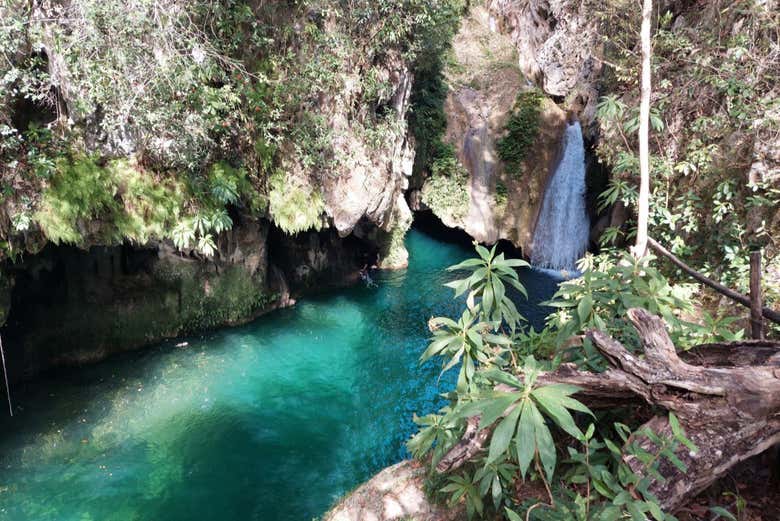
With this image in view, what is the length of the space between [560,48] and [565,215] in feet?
21.4

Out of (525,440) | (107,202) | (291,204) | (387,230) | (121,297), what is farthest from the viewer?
(387,230)

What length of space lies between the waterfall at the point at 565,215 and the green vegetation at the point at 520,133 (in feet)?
4.17

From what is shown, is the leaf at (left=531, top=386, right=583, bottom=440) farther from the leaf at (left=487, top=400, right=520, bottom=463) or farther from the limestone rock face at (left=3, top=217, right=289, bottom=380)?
the limestone rock face at (left=3, top=217, right=289, bottom=380)

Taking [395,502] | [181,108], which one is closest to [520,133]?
[181,108]

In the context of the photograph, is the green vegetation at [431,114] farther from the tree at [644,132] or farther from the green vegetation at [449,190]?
the tree at [644,132]

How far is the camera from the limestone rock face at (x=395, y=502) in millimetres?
4051

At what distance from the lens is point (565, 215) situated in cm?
1516

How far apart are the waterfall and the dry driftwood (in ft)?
42.0

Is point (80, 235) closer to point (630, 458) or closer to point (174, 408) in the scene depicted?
point (174, 408)

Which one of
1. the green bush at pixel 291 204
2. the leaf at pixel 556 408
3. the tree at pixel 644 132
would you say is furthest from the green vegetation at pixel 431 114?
the leaf at pixel 556 408

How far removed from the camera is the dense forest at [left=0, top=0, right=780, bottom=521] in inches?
100

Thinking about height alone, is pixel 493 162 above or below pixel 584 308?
above

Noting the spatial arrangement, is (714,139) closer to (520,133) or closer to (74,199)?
(520,133)

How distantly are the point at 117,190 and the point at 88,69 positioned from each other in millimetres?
2083
